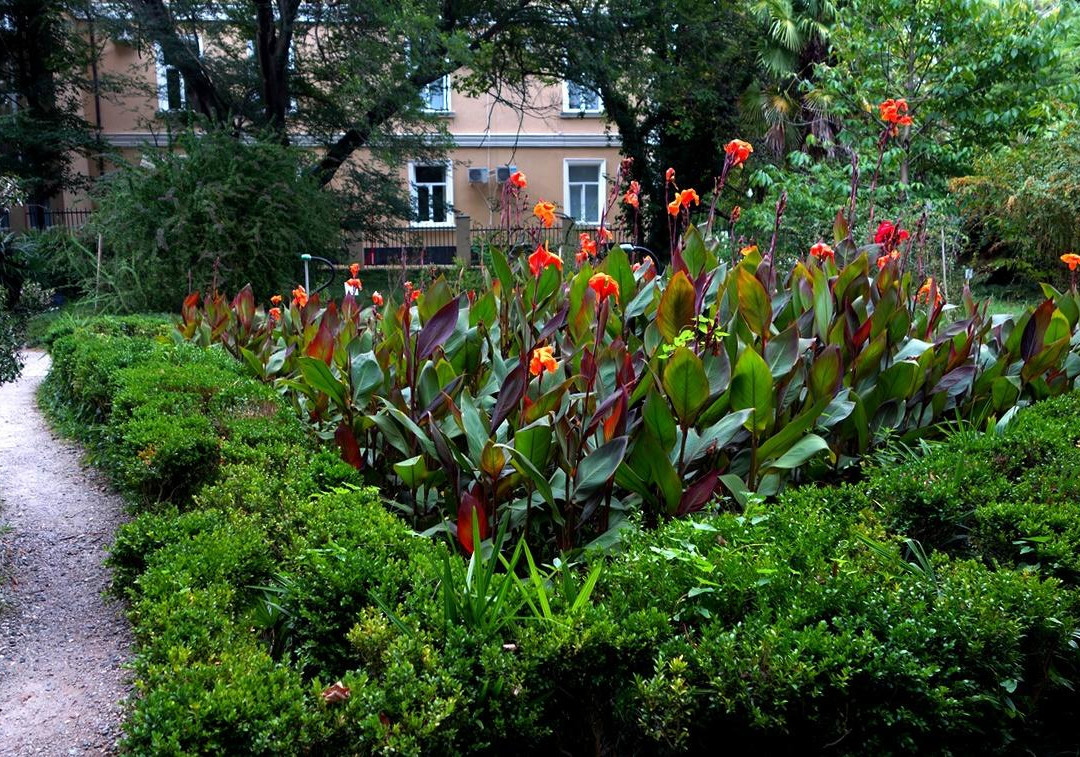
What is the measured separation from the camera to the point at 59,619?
10.1 feet

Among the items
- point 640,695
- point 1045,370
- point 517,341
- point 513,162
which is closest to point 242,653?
point 640,695

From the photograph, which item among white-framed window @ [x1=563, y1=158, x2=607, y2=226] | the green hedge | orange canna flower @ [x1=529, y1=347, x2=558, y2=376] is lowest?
the green hedge

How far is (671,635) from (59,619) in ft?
7.43

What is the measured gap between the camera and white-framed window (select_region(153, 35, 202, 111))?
15.6m

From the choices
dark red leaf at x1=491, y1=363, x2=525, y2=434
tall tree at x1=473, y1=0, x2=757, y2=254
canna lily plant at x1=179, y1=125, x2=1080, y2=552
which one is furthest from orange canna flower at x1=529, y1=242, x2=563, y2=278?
tall tree at x1=473, y1=0, x2=757, y2=254

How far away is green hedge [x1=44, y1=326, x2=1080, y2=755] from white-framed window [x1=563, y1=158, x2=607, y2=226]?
2515 cm

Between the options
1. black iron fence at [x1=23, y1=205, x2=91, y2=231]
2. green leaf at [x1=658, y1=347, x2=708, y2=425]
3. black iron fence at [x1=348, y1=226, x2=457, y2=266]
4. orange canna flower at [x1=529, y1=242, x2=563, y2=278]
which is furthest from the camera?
black iron fence at [x1=23, y1=205, x2=91, y2=231]

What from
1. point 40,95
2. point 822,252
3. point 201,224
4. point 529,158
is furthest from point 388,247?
point 822,252

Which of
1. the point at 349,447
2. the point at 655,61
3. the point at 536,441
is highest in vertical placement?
the point at 655,61

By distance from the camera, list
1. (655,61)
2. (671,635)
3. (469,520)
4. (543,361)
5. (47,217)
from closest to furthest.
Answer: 1. (671,635)
2. (469,520)
3. (543,361)
4. (655,61)
5. (47,217)

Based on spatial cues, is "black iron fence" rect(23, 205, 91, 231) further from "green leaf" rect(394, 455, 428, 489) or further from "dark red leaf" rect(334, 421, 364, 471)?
"green leaf" rect(394, 455, 428, 489)

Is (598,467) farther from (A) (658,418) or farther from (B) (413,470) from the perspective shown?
(B) (413,470)

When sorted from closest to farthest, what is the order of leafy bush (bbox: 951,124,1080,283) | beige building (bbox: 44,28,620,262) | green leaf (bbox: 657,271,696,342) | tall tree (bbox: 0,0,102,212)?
green leaf (bbox: 657,271,696,342) → leafy bush (bbox: 951,124,1080,283) → tall tree (bbox: 0,0,102,212) → beige building (bbox: 44,28,620,262)

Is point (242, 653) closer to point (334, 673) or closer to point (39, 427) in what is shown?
point (334, 673)
